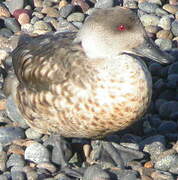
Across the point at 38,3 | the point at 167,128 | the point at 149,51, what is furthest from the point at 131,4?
the point at 149,51

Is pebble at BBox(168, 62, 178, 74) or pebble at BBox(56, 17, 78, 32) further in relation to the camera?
pebble at BBox(56, 17, 78, 32)

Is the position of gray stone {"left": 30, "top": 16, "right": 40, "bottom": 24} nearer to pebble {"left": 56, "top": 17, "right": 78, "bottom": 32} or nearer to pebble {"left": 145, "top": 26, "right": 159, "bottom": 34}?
pebble {"left": 56, "top": 17, "right": 78, "bottom": 32}

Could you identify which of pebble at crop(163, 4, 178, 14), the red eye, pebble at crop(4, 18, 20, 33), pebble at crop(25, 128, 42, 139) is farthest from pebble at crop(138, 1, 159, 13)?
the red eye

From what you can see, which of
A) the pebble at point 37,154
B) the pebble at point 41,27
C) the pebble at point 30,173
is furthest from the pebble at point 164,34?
the pebble at point 30,173

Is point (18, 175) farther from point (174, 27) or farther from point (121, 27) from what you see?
point (174, 27)

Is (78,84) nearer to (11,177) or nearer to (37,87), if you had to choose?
(37,87)

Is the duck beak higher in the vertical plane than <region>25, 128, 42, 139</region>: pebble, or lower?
higher

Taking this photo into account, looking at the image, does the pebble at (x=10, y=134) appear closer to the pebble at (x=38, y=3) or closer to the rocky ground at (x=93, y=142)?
the rocky ground at (x=93, y=142)
